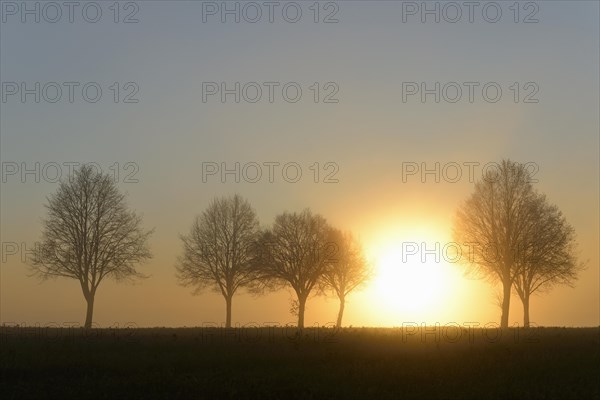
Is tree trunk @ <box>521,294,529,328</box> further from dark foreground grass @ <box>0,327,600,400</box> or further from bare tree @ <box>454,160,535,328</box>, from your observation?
dark foreground grass @ <box>0,327,600,400</box>

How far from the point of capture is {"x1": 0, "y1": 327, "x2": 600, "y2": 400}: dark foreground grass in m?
29.3

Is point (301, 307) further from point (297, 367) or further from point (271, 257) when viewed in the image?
point (297, 367)

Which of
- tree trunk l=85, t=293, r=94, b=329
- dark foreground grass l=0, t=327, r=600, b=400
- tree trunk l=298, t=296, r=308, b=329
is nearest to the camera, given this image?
dark foreground grass l=0, t=327, r=600, b=400

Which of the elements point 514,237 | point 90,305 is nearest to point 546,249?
point 514,237

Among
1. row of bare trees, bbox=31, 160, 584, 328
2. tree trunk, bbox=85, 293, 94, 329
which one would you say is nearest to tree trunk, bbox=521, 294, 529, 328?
row of bare trees, bbox=31, 160, 584, 328

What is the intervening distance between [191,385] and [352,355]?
8.02 meters

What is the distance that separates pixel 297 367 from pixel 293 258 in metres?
36.4

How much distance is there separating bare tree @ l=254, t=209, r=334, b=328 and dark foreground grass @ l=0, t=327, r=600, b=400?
27.4 metres

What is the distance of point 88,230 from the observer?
57.8 meters

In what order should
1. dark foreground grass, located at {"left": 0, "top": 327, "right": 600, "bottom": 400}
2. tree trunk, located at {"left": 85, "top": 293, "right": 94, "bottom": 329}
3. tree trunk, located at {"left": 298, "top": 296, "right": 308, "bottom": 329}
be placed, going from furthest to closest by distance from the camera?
tree trunk, located at {"left": 298, "top": 296, "right": 308, "bottom": 329} → tree trunk, located at {"left": 85, "top": 293, "right": 94, "bottom": 329} → dark foreground grass, located at {"left": 0, "top": 327, "right": 600, "bottom": 400}

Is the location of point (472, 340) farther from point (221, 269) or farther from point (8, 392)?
point (221, 269)

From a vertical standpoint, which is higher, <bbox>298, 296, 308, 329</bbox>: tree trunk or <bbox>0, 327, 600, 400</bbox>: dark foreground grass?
<bbox>298, 296, 308, 329</bbox>: tree trunk

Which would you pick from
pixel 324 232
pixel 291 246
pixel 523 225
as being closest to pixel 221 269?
pixel 291 246

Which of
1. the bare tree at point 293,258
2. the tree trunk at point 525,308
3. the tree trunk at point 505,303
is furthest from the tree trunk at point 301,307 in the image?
the tree trunk at point 525,308
